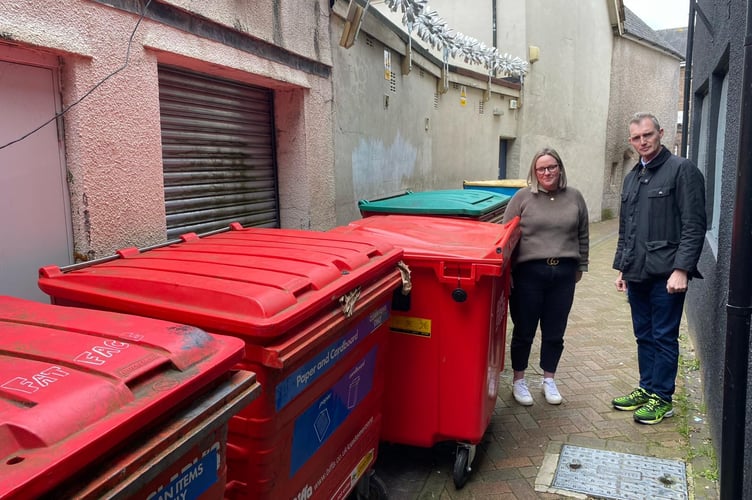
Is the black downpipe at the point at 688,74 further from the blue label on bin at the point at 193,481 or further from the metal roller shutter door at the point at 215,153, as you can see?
the blue label on bin at the point at 193,481

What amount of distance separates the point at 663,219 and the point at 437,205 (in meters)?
1.65

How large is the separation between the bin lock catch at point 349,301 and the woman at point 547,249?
1795 millimetres

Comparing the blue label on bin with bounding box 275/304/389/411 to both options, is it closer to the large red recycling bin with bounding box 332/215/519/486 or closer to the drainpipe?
the large red recycling bin with bounding box 332/215/519/486

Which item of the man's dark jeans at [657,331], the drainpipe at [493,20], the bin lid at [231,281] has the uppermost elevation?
the drainpipe at [493,20]

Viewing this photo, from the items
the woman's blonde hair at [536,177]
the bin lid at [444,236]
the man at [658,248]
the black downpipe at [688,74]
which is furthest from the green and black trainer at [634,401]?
the black downpipe at [688,74]

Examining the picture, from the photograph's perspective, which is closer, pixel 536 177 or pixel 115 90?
pixel 115 90

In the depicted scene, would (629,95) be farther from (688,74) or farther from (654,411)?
(654,411)

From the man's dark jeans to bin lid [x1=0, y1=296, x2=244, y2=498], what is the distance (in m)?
2.98

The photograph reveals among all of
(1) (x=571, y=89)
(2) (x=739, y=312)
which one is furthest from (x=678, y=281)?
(1) (x=571, y=89)

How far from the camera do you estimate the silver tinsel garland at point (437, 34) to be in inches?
273

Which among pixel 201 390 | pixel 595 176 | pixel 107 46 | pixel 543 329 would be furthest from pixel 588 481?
pixel 595 176

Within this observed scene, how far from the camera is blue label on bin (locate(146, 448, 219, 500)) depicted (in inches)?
51.5

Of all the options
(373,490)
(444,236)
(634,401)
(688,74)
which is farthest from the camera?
(688,74)

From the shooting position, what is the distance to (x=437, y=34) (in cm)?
788
